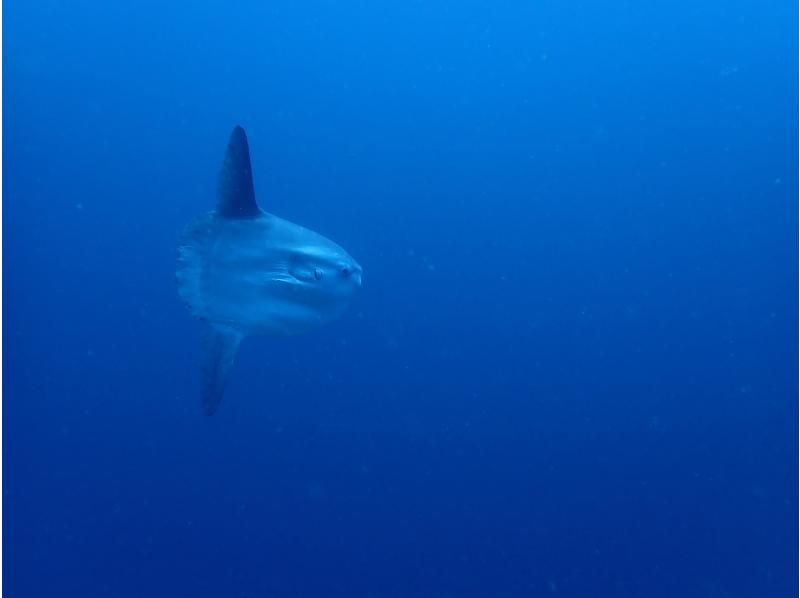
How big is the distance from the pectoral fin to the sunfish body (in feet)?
0.06

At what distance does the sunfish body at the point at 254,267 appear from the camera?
3443 mm

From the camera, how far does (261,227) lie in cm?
351

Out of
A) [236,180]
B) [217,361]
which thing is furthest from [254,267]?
[217,361]

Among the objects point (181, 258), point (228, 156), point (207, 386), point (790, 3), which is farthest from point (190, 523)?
point (790, 3)

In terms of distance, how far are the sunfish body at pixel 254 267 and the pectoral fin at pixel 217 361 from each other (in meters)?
0.02

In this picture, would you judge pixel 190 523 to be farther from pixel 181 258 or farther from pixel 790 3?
pixel 790 3

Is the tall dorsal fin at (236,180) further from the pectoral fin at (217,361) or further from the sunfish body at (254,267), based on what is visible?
the pectoral fin at (217,361)

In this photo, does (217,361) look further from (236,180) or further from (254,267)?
(236,180)

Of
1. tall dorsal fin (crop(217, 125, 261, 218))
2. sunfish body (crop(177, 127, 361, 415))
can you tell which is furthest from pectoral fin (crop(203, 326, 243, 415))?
tall dorsal fin (crop(217, 125, 261, 218))

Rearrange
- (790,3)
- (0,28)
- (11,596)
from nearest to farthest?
(11,596), (0,28), (790,3)

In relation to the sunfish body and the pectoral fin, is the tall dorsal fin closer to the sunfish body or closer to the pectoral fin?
the sunfish body

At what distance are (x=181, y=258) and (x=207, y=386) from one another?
76 centimetres

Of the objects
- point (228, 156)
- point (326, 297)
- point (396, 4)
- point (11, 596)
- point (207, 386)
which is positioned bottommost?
point (11, 596)

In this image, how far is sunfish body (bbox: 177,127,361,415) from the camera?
344 cm
